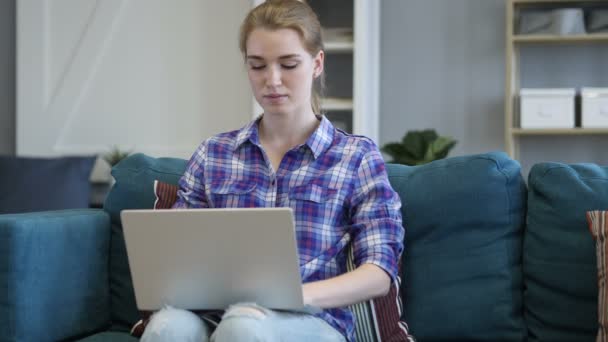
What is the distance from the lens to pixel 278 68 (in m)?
1.78

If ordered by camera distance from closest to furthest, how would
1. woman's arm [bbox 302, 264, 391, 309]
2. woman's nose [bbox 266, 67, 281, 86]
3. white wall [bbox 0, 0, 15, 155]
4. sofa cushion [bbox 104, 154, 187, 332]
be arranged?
woman's arm [bbox 302, 264, 391, 309] < woman's nose [bbox 266, 67, 281, 86] < sofa cushion [bbox 104, 154, 187, 332] < white wall [bbox 0, 0, 15, 155]

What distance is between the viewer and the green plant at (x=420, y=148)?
3506mm

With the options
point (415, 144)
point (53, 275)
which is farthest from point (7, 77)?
point (53, 275)

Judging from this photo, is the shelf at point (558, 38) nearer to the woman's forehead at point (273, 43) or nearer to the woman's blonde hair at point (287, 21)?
the woman's blonde hair at point (287, 21)

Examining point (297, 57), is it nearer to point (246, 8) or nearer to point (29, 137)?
point (246, 8)

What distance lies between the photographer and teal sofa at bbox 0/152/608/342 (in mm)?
1782

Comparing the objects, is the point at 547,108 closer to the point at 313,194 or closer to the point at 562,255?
the point at 562,255

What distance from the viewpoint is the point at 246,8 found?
4016mm

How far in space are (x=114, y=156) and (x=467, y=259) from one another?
2.51 m

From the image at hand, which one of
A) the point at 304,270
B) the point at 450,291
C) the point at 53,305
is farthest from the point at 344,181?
the point at 53,305

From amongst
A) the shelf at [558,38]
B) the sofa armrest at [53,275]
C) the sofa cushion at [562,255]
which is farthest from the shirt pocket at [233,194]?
the shelf at [558,38]

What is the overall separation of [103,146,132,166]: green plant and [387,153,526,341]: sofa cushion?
238 cm

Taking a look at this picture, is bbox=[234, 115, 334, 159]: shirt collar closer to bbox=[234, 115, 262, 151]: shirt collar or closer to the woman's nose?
bbox=[234, 115, 262, 151]: shirt collar

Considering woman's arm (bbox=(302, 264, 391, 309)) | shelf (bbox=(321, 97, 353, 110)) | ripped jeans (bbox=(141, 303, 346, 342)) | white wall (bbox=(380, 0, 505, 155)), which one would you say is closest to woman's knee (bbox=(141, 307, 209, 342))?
ripped jeans (bbox=(141, 303, 346, 342))
